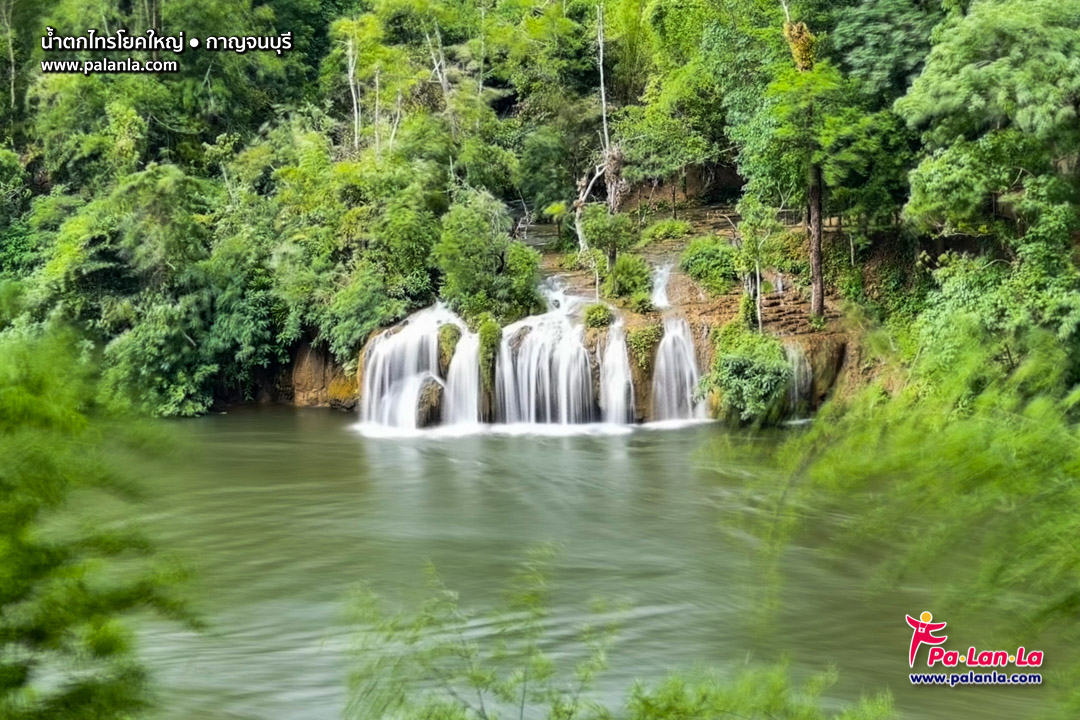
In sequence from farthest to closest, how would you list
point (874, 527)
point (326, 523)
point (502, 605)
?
point (326, 523) → point (502, 605) → point (874, 527)

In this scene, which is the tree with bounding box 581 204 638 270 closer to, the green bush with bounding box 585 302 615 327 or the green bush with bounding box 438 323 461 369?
the green bush with bounding box 585 302 615 327

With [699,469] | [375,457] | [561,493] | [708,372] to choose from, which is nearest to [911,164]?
[708,372]

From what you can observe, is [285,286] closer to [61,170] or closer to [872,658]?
[61,170]

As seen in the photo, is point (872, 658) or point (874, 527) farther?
point (872, 658)

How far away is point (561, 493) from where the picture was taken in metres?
13.5

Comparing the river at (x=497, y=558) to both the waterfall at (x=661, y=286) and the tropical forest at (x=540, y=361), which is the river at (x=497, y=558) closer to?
the tropical forest at (x=540, y=361)

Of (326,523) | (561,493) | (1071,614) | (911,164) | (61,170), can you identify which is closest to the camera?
(1071,614)

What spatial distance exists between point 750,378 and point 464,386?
5.00 metres

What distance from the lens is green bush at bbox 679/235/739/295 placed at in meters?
19.1

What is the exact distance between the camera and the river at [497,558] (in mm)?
7922

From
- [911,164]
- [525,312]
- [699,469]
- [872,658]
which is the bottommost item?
[872,658]

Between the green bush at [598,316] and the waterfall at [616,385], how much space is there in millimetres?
501

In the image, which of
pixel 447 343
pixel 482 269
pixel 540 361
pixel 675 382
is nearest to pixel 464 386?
pixel 447 343

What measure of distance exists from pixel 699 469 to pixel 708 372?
3434 millimetres
